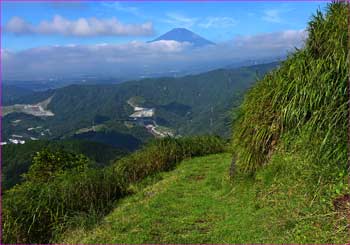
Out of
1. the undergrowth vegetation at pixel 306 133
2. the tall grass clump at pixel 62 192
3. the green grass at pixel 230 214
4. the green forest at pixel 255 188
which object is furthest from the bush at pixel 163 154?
the undergrowth vegetation at pixel 306 133

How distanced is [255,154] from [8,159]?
65.9 metres

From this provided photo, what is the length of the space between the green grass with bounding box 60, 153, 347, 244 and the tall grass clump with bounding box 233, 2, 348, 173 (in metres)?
0.44

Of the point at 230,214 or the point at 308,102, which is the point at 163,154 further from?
the point at 308,102

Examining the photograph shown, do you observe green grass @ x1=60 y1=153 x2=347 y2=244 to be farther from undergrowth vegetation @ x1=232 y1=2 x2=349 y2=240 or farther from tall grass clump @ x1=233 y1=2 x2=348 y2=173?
tall grass clump @ x1=233 y1=2 x2=348 y2=173

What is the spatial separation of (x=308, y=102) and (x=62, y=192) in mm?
5212

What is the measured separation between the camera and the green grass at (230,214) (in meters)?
4.88

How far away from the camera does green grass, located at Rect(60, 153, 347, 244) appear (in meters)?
4.88

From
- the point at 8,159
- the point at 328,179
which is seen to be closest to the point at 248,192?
the point at 328,179

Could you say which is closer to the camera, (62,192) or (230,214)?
(230,214)

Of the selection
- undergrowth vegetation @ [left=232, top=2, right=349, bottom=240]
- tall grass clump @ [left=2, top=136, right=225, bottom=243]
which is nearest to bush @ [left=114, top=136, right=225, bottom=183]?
tall grass clump @ [left=2, top=136, right=225, bottom=243]

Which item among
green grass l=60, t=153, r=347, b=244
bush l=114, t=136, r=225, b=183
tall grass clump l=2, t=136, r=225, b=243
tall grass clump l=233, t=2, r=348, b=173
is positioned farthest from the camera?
bush l=114, t=136, r=225, b=183

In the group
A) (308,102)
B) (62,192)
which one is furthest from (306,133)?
(62,192)

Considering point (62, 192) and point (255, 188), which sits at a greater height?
point (255, 188)

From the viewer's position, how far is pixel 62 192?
8.62 meters
